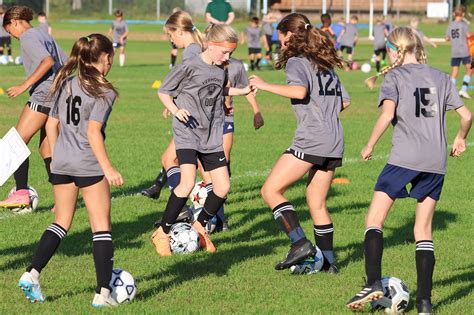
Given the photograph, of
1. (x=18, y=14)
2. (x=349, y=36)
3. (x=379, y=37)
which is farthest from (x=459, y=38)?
(x=18, y=14)

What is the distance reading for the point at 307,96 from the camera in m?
7.88

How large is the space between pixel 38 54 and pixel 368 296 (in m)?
5.21

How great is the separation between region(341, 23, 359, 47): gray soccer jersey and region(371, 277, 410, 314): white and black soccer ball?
33.5m

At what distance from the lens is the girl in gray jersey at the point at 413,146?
674 centimetres

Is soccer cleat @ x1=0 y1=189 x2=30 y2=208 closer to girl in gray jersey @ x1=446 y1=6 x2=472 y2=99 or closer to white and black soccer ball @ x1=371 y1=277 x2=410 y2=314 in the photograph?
white and black soccer ball @ x1=371 y1=277 x2=410 y2=314

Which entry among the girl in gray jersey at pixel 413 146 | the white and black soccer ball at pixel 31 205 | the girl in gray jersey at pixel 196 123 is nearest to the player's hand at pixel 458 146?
the girl in gray jersey at pixel 413 146

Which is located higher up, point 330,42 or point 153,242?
point 330,42

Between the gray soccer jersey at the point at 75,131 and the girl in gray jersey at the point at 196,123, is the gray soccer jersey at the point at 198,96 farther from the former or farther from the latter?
the gray soccer jersey at the point at 75,131

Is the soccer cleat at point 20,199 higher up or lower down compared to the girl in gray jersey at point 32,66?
lower down

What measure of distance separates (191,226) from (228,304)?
2.03 m

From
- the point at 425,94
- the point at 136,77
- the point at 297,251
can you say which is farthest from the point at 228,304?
the point at 136,77

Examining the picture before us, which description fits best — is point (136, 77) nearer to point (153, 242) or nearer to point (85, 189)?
point (153, 242)

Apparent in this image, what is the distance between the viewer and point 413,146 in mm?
6750

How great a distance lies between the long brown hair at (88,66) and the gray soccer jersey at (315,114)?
1662mm
